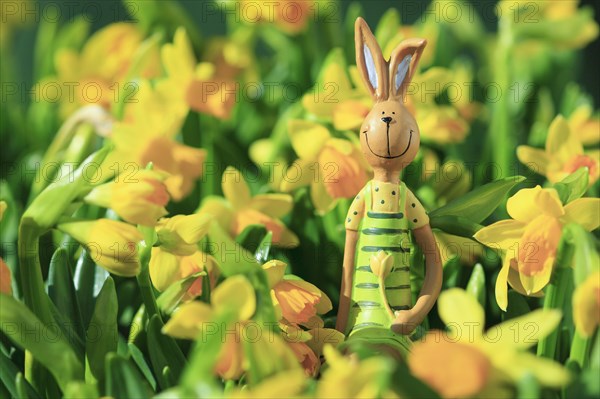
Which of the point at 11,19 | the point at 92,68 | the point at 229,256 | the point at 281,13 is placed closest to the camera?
the point at 229,256

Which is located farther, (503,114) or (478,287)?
(503,114)

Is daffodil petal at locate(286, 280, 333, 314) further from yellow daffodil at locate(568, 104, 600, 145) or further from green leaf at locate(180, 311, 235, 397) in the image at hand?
yellow daffodil at locate(568, 104, 600, 145)

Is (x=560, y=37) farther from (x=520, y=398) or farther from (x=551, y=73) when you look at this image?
(x=520, y=398)

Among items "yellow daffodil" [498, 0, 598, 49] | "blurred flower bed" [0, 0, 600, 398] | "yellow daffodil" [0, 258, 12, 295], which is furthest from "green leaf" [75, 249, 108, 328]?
"yellow daffodil" [498, 0, 598, 49]

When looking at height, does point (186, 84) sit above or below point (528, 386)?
above

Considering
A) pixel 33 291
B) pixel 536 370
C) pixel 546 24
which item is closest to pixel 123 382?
pixel 33 291

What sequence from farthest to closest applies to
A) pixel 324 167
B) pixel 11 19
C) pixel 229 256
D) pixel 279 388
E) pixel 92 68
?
pixel 11 19, pixel 92 68, pixel 324 167, pixel 229 256, pixel 279 388

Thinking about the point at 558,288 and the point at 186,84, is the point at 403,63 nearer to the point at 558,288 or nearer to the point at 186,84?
the point at 558,288

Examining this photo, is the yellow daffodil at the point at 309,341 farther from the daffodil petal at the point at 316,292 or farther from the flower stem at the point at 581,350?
the flower stem at the point at 581,350

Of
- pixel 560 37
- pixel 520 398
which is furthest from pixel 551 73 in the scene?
pixel 520 398
